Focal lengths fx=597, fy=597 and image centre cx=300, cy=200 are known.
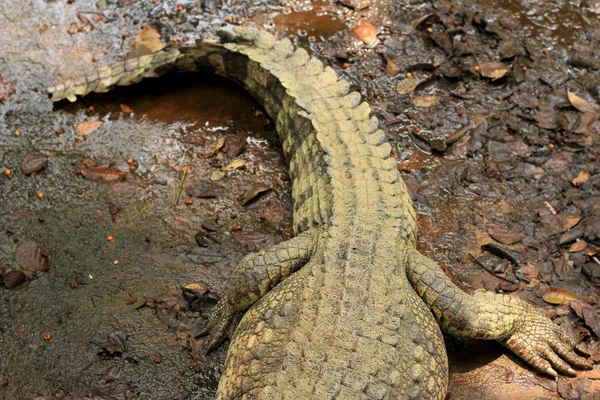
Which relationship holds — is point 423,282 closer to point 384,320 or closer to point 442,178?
point 384,320

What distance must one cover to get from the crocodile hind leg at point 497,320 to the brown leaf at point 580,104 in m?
1.98

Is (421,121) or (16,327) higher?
(421,121)

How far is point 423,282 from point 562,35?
3230 mm

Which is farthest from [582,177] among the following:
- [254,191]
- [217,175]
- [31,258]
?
[31,258]

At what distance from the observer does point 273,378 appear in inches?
111

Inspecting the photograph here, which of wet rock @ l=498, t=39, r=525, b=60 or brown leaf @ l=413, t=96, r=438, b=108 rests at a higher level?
wet rock @ l=498, t=39, r=525, b=60

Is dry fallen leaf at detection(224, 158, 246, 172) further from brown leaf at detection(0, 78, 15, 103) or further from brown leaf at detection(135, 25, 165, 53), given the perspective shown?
brown leaf at detection(0, 78, 15, 103)

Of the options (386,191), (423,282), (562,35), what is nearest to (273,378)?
(423,282)

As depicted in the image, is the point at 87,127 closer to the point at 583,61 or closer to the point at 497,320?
the point at 497,320

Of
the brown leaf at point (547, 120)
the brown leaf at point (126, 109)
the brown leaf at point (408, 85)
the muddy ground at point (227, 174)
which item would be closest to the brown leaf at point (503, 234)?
the muddy ground at point (227, 174)

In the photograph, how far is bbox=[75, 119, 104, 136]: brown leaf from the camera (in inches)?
179

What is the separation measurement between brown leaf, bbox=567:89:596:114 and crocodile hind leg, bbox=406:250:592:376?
1977mm

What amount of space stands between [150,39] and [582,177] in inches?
143

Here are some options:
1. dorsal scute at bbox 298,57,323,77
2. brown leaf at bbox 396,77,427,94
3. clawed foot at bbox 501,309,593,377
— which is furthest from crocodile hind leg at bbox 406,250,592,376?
brown leaf at bbox 396,77,427,94
